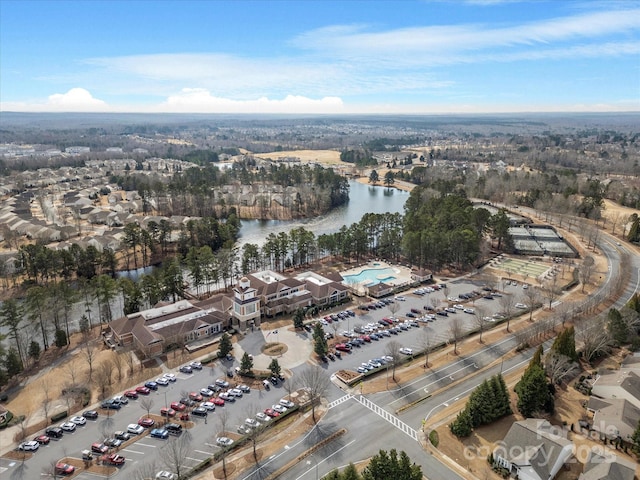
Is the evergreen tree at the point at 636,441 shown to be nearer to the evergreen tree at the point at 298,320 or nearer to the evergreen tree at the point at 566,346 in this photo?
the evergreen tree at the point at 566,346

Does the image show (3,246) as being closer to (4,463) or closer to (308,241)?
(308,241)

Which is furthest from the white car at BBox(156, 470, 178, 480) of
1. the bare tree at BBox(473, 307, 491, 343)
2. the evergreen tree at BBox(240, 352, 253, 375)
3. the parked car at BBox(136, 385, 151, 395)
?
the bare tree at BBox(473, 307, 491, 343)

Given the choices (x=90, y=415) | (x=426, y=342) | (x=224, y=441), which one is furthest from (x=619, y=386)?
(x=90, y=415)

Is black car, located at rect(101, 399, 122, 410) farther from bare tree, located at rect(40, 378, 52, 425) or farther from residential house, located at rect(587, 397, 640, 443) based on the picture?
residential house, located at rect(587, 397, 640, 443)

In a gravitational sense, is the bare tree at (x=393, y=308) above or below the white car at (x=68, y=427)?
above

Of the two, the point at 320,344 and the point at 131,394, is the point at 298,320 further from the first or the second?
the point at 131,394

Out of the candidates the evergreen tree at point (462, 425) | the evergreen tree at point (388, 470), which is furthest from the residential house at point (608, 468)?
the evergreen tree at point (388, 470)
